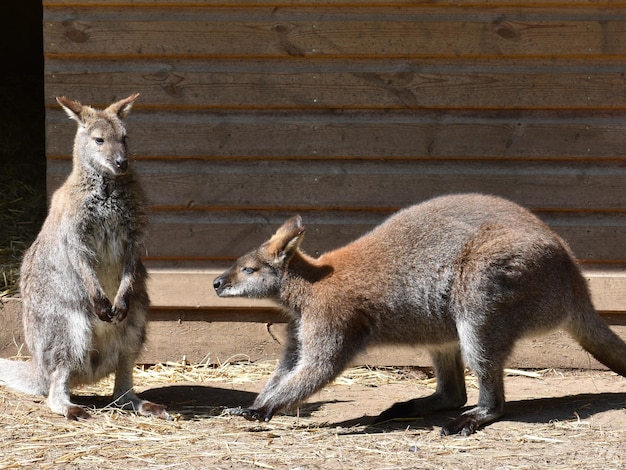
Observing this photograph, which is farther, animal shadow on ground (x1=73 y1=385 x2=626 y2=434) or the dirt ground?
animal shadow on ground (x1=73 y1=385 x2=626 y2=434)

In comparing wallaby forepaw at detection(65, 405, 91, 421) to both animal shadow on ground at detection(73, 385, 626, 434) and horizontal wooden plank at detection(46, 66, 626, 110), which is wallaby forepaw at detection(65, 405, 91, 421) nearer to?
animal shadow on ground at detection(73, 385, 626, 434)

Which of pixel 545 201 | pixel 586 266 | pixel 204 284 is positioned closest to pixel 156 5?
pixel 204 284

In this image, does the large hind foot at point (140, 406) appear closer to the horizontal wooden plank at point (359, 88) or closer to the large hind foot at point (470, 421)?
the large hind foot at point (470, 421)

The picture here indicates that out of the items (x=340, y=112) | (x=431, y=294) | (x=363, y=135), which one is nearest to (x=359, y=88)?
(x=340, y=112)

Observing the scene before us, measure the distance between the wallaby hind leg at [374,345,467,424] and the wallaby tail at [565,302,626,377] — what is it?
0.82 meters

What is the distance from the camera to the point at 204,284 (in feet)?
25.9

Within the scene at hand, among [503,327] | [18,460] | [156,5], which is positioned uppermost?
[156,5]

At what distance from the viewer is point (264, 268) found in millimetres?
6605

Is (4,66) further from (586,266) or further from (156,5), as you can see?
(586,266)

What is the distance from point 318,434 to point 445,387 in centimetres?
118

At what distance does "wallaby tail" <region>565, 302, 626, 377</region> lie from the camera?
650 cm

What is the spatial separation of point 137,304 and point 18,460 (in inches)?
67.7

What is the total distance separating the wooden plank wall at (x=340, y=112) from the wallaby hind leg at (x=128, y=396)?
1085 millimetres

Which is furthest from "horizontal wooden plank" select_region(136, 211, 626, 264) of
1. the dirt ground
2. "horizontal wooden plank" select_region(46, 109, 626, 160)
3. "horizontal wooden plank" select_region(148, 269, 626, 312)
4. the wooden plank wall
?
the dirt ground
